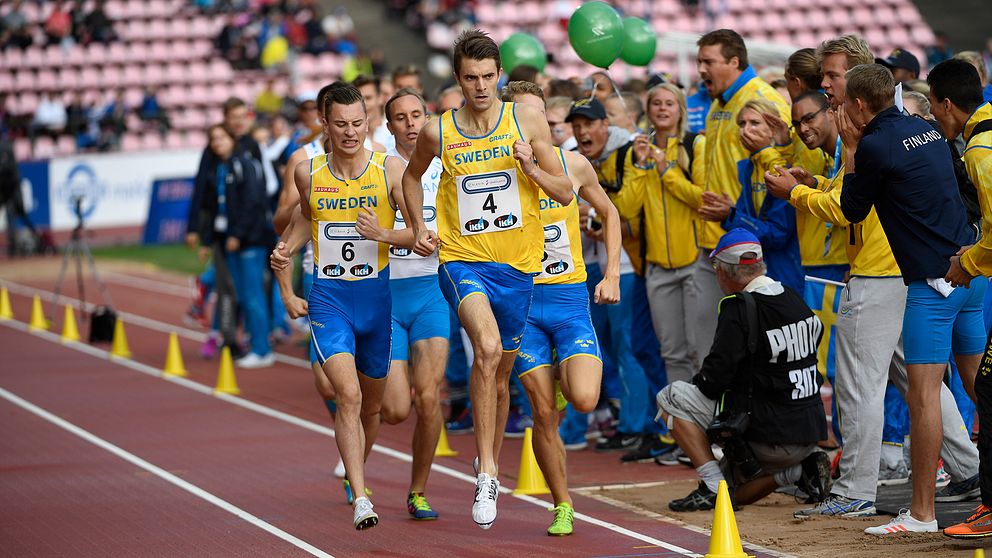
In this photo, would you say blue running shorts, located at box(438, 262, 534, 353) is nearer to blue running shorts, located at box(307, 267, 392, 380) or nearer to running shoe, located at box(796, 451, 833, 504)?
blue running shorts, located at box(307, 267, 392, 380)

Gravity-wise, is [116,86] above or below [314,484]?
above

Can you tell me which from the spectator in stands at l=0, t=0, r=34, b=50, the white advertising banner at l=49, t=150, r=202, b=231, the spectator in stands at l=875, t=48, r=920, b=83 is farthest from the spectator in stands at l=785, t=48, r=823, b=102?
the spectator in stands at l=0, t=0, r=34, b=50

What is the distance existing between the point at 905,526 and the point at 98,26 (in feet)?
92.8

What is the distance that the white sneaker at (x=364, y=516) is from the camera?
6.95 m

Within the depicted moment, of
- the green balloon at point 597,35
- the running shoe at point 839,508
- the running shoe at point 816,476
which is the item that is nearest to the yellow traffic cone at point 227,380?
the green balloon at point 597,35

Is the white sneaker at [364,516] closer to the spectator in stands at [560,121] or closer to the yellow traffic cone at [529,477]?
the yellow traffic cone at [529,477]

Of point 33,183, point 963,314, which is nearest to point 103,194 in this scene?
point 33,183

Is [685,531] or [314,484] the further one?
[314,484]

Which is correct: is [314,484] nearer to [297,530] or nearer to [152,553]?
[297,530]

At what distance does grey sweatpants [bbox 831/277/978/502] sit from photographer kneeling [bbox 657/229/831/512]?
0.20 meters

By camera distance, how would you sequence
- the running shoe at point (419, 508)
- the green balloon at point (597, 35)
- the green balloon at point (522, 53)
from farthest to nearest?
1. the green balloon at point (522, 53)
2. the green balloon at point (597, 35)
3. the running shoe at point (419, 508)

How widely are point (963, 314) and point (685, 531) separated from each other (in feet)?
6.02

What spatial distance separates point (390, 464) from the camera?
9719 millimetres

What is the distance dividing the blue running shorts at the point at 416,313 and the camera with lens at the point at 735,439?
165 centimetres
